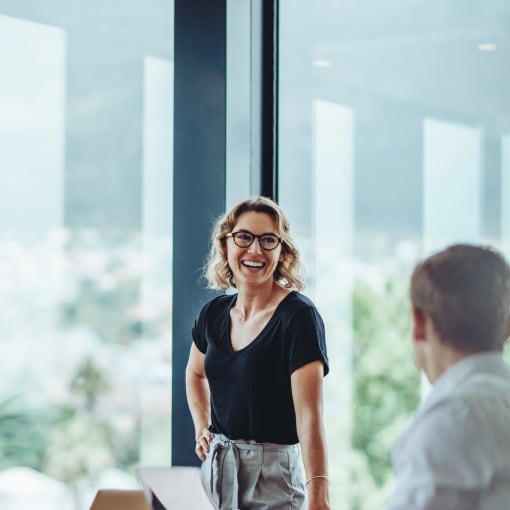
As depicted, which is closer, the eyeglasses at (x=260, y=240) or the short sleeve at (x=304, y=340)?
the short sleeve at (x=304, y=340)

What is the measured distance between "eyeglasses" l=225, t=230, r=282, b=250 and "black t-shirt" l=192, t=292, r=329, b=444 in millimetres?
209

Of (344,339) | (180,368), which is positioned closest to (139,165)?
(180,368)

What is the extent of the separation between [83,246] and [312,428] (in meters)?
1.43

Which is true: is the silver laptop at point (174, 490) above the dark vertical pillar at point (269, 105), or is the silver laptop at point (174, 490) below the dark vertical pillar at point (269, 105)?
below

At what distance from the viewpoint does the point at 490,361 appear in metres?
1.32

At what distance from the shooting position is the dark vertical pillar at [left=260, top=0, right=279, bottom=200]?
3.40 meters

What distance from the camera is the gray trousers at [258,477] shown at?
8.05ft

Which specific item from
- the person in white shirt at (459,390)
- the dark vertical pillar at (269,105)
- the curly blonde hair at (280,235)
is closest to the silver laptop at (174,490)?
the person in white shirt at (459,390)

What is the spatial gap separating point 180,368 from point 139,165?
886 millimetres

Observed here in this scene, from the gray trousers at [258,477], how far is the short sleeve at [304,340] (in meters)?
0.27

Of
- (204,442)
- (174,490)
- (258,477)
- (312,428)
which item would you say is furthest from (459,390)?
(204,442)

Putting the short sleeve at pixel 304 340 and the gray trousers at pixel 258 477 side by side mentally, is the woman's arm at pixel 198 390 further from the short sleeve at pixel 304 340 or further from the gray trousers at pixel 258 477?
the short sleeve at pixel 304 340

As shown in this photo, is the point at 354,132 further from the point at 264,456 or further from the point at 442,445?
the point at 442,445

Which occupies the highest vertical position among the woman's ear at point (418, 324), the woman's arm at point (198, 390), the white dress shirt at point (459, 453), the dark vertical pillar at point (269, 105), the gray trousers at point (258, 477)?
the dark vertical pillar at point (269, 105)
